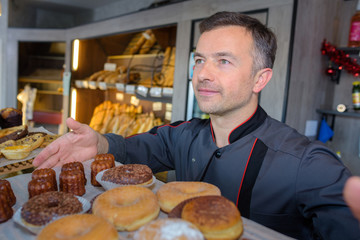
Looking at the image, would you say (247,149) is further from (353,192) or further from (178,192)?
(353,192)

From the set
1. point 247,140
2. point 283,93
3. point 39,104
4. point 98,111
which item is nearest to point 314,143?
point 247,140

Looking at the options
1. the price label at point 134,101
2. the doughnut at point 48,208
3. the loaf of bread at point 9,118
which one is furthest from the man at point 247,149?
the price label at point 134,101

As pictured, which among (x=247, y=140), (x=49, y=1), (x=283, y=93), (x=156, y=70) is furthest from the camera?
(x=49, y=1)

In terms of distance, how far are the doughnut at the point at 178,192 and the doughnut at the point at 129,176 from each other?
14 centimetres

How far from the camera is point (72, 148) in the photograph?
4.45 feet

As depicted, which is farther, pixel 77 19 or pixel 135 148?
pixel 77 19

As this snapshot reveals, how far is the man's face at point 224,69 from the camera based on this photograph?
4.42ft

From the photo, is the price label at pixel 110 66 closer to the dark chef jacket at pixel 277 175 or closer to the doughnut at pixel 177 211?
the dark chef jacket at pixel 277 175

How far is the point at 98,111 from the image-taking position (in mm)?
4531

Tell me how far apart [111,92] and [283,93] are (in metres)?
3.28

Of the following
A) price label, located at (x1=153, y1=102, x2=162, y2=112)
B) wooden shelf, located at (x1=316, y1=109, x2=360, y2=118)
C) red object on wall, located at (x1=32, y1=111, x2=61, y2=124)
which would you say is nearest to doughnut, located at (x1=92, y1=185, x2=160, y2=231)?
wooden shelf, located at (x1=316, y1=109, x2=360, y2=118)

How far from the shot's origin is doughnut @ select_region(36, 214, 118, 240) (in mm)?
618

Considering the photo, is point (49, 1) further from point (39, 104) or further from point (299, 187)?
point (299, 187)

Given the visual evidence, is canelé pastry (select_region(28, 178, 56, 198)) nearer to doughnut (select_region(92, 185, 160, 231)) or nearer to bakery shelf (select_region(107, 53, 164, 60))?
doughnut (select_region(92, 185, 160, 231))
